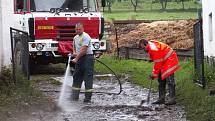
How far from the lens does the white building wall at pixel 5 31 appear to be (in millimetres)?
11852

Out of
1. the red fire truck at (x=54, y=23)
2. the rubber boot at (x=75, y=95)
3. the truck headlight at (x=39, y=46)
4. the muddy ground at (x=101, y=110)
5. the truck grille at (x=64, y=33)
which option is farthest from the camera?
the truck grille at (x=64, y=33)

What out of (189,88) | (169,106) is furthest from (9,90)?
(189,88)

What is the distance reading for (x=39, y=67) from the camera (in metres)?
20.6

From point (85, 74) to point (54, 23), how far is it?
5411mm

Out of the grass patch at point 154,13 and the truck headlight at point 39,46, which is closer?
the truck headlight at point 39,46

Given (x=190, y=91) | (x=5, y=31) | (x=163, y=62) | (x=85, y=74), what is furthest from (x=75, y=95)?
(x=190, y=91)

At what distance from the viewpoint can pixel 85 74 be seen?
12.2m

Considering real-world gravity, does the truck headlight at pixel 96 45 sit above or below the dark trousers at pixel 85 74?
above

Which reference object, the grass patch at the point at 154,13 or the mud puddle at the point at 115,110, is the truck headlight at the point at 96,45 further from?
the grass patch at the point at 154,13

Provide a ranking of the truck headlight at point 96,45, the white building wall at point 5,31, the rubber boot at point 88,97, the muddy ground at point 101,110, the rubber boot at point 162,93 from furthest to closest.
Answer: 1. the truck headlight at point 96,45
2. the rubber boot at point 88,97
3. the white building wall at point 5,31
4. the rubber boot at point 162,93
5. the muddy ground at point 101,110

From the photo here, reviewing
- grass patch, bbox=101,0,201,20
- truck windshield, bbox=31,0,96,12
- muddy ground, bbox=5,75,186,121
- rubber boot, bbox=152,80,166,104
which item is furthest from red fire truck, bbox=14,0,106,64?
grass patch, bbox=101,0,201,20

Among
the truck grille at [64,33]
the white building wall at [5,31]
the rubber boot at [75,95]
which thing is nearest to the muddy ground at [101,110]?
the rubber boot at [75,95]

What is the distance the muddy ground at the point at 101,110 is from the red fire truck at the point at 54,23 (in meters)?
3.84

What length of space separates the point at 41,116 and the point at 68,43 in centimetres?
780
